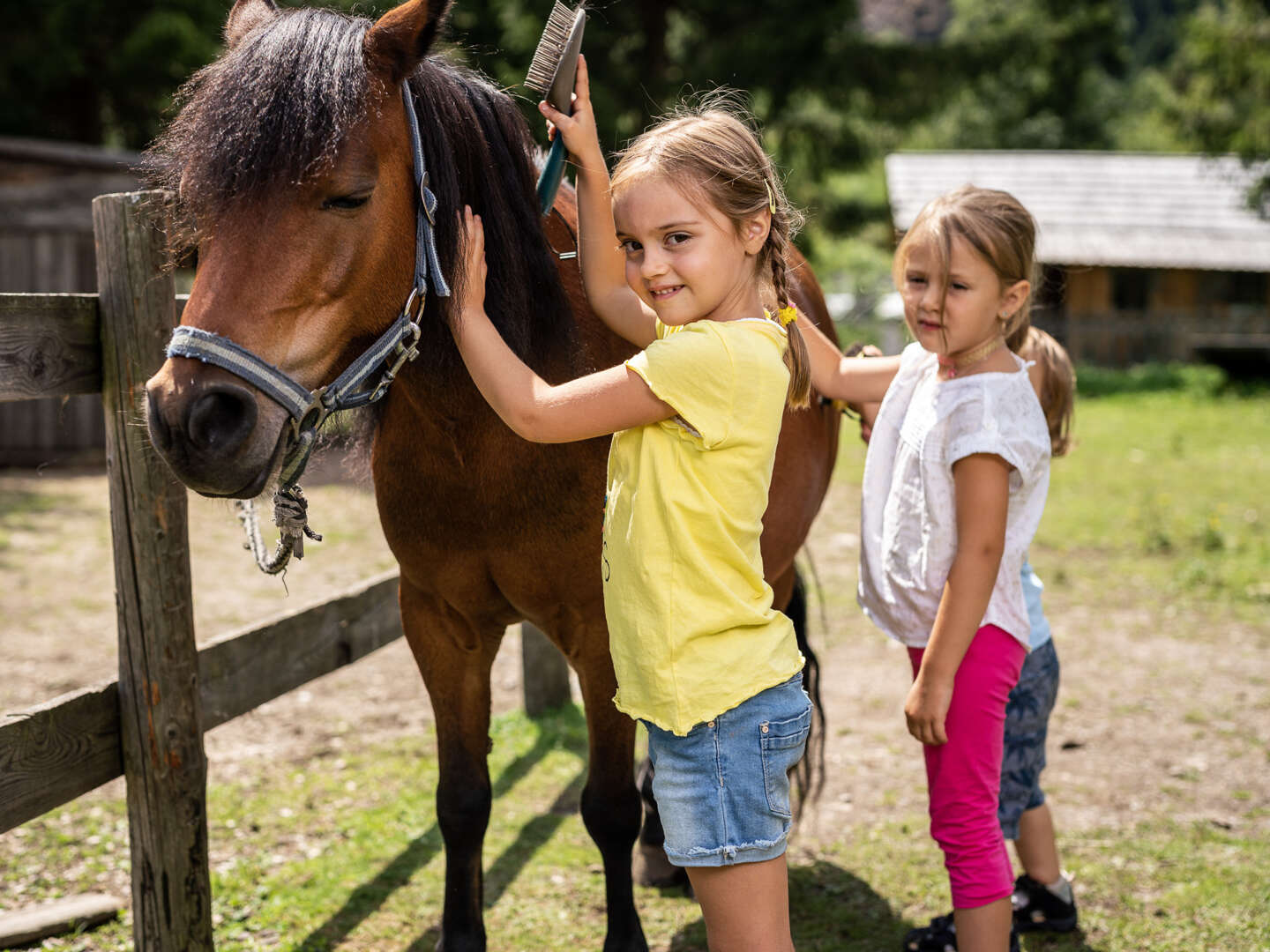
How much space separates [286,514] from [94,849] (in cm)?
222

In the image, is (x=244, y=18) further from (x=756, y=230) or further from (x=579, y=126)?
(x=756, y=230)

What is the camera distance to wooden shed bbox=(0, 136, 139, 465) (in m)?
A: 10.8

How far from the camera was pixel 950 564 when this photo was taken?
8.09 ft

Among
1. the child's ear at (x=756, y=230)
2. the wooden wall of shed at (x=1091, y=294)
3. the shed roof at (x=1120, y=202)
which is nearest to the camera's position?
the child's ear at (x=756, y=230)

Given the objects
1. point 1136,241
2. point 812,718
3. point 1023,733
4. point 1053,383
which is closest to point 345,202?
point 1053,383

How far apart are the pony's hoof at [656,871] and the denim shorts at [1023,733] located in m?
1.08

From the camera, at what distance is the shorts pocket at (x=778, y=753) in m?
1.90

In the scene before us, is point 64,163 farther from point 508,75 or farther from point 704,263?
point 704,263

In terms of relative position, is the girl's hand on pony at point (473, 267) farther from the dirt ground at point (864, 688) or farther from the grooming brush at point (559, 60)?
the dirt ground at point (864, 688)

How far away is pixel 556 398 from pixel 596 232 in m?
0.41

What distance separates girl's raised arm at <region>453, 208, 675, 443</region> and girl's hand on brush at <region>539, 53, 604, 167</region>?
379mm

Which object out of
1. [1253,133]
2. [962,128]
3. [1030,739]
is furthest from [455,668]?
[962,128]

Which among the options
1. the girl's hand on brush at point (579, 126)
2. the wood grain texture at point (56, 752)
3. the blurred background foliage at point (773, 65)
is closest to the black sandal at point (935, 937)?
the wood grain texture at point (56, 752)

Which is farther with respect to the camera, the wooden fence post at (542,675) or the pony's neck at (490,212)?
the wooden fence post at (542,675)
